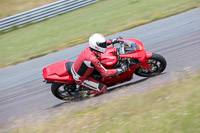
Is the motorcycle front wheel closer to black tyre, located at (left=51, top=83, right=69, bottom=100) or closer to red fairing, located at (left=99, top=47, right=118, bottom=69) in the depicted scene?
black tyre, located at (left=51, top=83, right=69, bottom=100)

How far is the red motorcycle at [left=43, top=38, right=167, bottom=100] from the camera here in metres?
6.54

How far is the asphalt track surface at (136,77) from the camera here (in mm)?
7387

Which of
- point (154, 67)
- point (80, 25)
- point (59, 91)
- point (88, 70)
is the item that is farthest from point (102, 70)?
point (80, 25)

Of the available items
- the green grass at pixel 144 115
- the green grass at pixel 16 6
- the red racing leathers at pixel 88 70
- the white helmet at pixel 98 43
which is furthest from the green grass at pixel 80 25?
the green grass at pixel 144 115

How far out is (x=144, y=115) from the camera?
15.0ft

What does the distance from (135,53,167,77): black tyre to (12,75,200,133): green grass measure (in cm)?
83

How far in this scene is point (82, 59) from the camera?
21.6 ft

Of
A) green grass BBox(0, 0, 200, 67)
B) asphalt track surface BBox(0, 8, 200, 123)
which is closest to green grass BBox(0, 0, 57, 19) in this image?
green grass BBox(0, 0, 200, 67)

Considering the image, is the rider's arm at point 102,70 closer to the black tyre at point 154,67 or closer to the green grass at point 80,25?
the black tyre at point 154,67

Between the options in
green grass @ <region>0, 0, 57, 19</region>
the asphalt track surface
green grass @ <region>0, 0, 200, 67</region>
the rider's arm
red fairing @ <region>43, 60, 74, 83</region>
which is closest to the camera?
the rider's arm

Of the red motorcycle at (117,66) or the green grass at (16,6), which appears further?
the green grass at (16,6)

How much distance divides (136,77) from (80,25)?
729 centimetres

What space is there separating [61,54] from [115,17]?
411cm

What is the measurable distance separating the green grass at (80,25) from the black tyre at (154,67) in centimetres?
516
